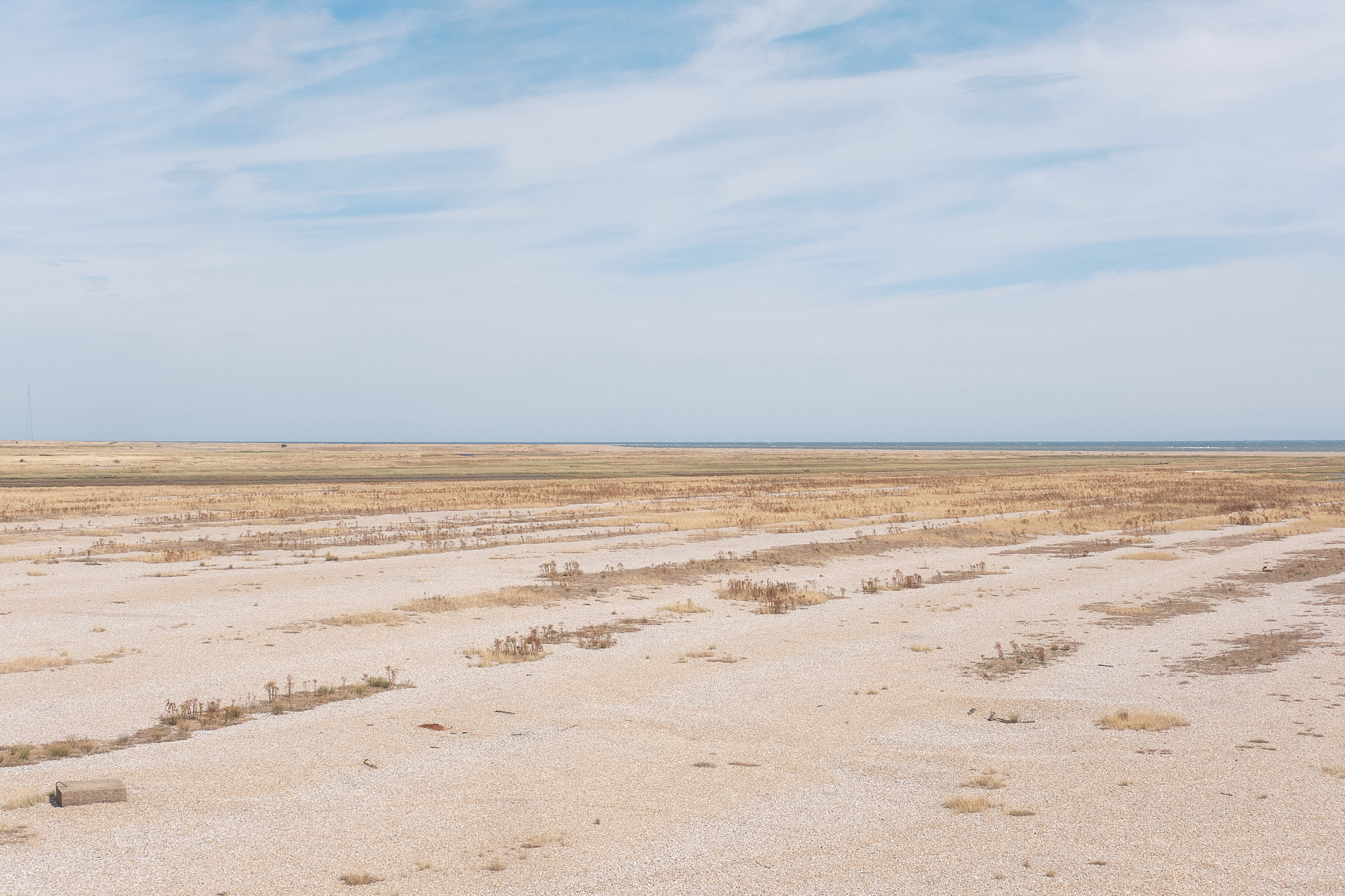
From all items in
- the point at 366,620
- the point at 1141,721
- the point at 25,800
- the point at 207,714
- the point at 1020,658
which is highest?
the point at 25,800

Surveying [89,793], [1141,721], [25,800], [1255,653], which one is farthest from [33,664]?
[1255,653]

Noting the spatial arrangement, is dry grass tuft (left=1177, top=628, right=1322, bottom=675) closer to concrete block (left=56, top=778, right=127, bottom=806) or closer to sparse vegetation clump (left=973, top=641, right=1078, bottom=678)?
sparse vegetation clump (left=973, top=641, right=1078, bottom=678)

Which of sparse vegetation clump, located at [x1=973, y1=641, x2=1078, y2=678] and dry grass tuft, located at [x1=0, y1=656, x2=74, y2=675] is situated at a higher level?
dry grass tuft, located at [x1=0, y1=656, x2=74, y2=675]

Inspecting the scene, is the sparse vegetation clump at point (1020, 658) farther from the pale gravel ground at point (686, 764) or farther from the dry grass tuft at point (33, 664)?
the dry grass tuft at point (33, 664)

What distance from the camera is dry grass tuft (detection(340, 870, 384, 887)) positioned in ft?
25.9

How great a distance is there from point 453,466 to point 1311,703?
385ft

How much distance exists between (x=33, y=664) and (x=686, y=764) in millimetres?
11060

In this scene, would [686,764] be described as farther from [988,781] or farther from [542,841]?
[988,781]

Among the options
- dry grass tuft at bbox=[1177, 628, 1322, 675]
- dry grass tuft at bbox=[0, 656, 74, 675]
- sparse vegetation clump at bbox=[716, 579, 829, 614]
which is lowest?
dry grass tuft at bbox=[1177, 628, 1322, 675]

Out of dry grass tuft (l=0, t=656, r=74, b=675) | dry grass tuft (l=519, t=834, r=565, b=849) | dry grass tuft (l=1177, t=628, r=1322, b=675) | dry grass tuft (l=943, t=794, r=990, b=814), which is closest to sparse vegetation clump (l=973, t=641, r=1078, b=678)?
dry grass tuft (l=1177, t=628, r=1322, b=675)

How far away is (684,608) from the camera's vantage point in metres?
21.9

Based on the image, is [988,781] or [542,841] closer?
[542,841]

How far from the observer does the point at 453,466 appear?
411 feet

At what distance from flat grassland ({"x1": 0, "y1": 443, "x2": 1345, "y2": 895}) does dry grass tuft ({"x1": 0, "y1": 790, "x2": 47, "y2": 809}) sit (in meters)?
0.04
